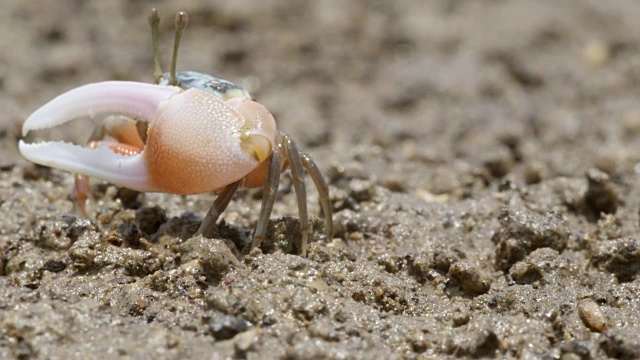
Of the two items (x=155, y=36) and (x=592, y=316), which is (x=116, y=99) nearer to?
(x=155, y=36)

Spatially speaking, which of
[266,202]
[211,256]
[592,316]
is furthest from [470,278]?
[211,256]

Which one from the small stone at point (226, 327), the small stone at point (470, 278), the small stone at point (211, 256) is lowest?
the small stone at point (470, 278)

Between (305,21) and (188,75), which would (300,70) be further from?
(188,75)

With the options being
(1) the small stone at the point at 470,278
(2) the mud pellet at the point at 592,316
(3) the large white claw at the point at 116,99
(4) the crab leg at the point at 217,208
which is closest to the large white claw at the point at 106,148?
(3) the large white claw at the point at 116,99

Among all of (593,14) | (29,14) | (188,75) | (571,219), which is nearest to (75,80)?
(29,14)

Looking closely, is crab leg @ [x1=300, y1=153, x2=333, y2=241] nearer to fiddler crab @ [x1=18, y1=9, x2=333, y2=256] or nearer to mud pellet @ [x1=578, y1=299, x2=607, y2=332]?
fiddler crab @ [x1=18, y1=9, x2=333, y2=256]

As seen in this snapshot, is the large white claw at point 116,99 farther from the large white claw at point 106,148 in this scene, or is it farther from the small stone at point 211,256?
the small stone at point 211,256

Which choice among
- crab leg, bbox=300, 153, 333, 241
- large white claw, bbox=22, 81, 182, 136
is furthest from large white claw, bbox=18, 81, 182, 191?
crab leg, bbox=300, 153, 333, 241
